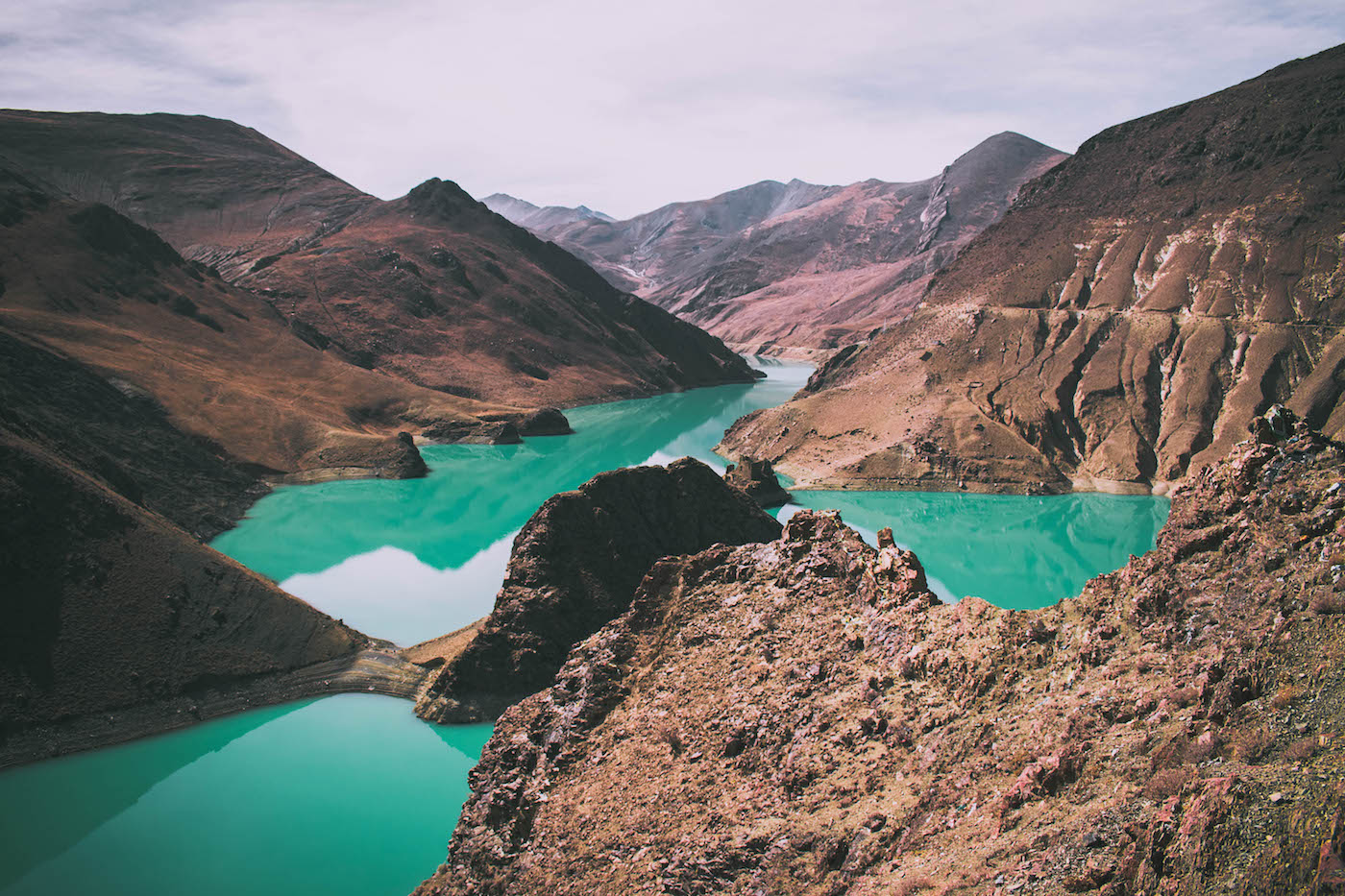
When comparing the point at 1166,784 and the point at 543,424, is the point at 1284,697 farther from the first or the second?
the point at 543,424

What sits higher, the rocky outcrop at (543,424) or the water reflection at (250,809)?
the rocky outcrop at (543,424)

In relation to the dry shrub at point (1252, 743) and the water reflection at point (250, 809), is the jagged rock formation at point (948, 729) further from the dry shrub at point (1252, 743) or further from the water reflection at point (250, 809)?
the water reflection at point (250, 809)

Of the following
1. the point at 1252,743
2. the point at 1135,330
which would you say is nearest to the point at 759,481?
the point at 1135,330

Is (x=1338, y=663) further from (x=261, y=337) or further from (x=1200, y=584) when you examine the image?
(x=261, y=337)

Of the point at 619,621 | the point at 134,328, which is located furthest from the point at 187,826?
the point at 134,328

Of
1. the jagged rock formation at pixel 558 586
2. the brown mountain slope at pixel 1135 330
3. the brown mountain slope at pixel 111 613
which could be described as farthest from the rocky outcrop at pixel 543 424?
the jagged rock formation at pixel 558 586

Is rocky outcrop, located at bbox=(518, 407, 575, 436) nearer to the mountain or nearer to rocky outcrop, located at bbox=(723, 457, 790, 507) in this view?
rocky outcrop, located at bbox=(723, 457, 790, 507)

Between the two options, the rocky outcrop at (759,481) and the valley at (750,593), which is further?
the rocky outcrop at (759,481)
